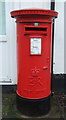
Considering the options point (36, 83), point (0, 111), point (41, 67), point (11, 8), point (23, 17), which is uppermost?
point (11, 8)

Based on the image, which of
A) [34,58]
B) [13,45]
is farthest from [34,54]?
[13,45]

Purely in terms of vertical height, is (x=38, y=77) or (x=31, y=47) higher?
(x=31, y=47)

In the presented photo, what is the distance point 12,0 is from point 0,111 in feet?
7.41

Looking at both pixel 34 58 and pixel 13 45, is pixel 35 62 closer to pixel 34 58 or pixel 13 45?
pixel 34 58

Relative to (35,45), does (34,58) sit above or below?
below

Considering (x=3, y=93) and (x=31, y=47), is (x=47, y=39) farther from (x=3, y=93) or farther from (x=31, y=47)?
(x=3, y=93)

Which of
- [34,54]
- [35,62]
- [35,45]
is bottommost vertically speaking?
[35,62]

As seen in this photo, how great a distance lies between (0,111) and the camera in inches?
121

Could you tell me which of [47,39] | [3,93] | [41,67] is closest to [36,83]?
[41,67]

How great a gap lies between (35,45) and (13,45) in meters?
1.11

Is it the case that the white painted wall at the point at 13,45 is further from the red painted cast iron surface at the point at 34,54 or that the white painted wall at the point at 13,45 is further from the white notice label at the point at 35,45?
the white notice label at the point at 35,45

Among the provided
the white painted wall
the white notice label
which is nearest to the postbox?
the white notice label

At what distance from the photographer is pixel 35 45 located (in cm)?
268

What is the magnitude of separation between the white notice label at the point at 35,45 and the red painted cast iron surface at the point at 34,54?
0.11ft
